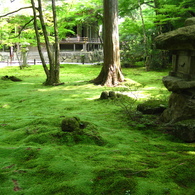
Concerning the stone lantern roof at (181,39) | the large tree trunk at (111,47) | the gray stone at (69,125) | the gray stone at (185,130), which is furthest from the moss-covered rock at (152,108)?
the large tree trunk at (111,47)

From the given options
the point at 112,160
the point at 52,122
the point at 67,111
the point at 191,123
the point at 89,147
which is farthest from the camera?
the point at 67,111

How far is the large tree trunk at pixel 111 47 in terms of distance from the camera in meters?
9.96

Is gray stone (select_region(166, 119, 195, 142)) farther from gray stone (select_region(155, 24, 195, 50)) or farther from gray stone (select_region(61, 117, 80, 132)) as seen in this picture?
gray stone (select_region(61, 117, 80, 132))

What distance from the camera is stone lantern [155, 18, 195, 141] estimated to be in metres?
3.69

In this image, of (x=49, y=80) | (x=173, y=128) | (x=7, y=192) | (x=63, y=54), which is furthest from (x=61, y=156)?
(x=63, y=54)

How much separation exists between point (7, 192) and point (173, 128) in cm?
286

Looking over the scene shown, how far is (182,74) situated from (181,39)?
0.75m

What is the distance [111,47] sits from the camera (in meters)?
10.3

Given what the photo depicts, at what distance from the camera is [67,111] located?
5727 millimetres

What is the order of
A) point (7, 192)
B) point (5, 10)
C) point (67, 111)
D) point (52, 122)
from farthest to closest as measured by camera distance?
point (5, 10)
point (67, 111)
point (52, 122)
point (7, 192)

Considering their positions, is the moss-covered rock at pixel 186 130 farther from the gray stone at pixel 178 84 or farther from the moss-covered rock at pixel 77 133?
the moss-covered rock at pixel 77 133

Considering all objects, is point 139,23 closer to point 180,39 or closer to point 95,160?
point 180,39

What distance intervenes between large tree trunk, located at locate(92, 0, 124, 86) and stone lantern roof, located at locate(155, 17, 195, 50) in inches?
235

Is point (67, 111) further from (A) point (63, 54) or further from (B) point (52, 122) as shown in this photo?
(A) point (63, 54)
